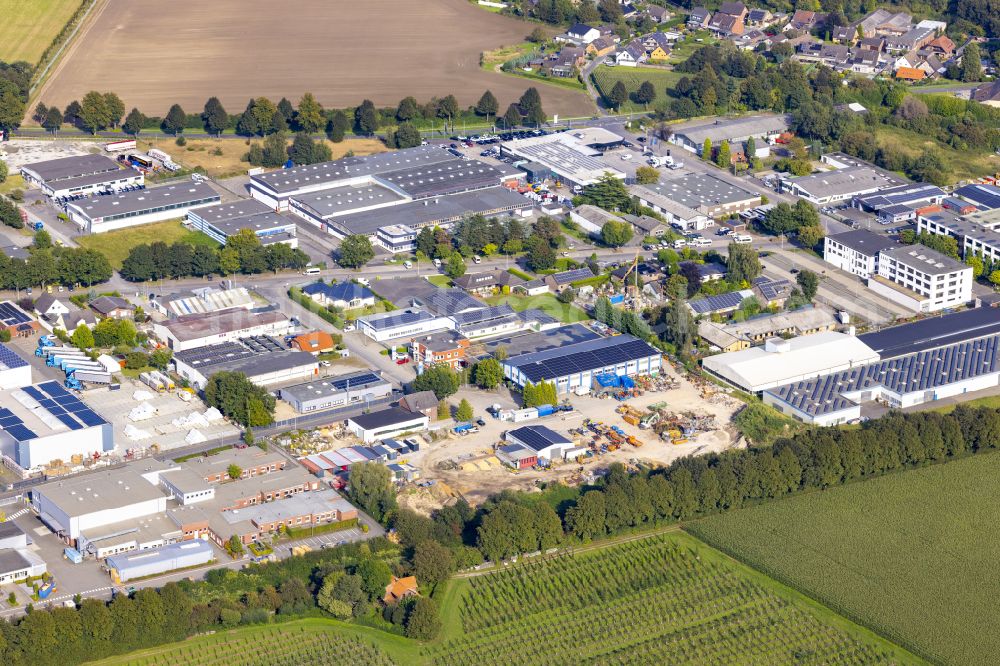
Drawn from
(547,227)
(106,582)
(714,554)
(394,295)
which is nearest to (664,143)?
(547,227)

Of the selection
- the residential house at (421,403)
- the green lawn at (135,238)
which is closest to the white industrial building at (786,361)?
the residential house at (421,403)

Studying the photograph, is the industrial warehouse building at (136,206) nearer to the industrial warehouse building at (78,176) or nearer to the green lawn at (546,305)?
the industrial warehouse building at (78,176)

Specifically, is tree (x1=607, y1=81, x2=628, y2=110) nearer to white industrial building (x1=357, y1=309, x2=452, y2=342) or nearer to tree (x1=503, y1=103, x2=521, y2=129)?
tree (x1=503, y1=103, x2=521, y2=129)

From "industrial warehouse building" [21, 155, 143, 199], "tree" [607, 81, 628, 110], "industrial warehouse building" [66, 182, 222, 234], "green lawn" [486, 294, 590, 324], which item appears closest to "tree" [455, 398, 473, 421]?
"green lawn" [486, 294, 590, 324]

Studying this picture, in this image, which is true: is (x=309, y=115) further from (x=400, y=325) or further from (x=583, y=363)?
(x=583, y=363)

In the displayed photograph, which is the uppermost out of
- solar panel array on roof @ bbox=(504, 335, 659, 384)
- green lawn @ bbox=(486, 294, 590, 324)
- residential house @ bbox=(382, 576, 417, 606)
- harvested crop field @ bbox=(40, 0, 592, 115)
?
harvested crop field @ bbox=(40, 0, 592, 115)

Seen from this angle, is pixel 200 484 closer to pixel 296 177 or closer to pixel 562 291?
pixel 562 291

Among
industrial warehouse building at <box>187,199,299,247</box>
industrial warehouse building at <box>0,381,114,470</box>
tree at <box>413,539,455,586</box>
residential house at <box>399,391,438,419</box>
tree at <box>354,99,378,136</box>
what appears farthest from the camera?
tree at <box>354,99,378,136</box>
